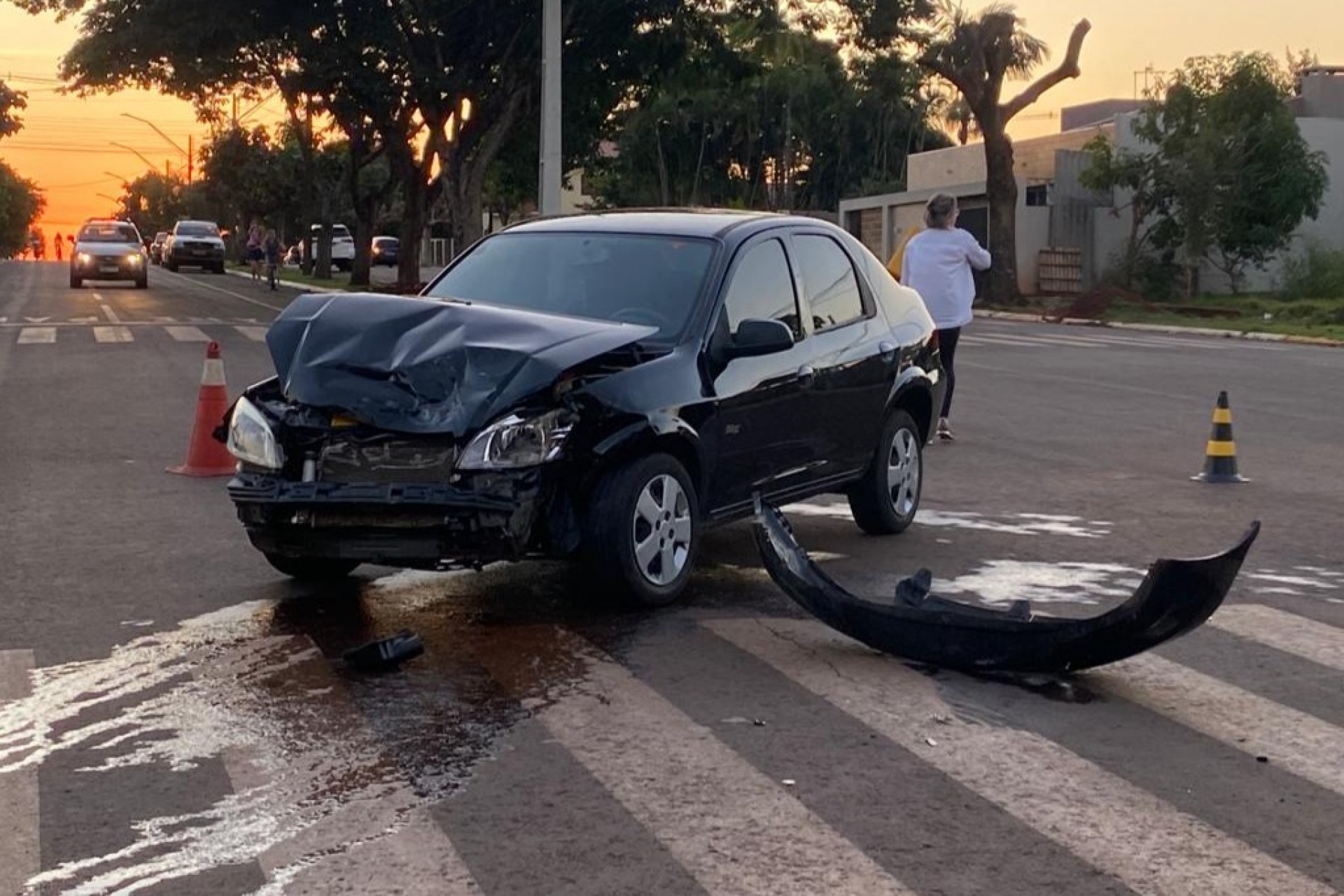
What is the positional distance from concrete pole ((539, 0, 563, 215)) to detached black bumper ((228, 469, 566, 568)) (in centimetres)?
2296

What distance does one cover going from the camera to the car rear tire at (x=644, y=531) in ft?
23.9

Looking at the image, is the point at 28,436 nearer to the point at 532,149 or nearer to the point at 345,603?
the point at 345,603

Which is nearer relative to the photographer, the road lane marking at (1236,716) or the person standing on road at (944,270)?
the road lane marking at (1236,716)

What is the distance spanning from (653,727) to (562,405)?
1.72 m

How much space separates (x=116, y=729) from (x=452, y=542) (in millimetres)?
1615

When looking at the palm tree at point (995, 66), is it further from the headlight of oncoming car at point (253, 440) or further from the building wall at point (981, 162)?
the headlight of oncoming car at point (253, 440)

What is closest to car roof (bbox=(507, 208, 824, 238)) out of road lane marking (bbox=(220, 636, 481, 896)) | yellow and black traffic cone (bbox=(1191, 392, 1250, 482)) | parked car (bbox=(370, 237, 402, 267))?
road lane marking (bbox=(220, 636, 481, 896))

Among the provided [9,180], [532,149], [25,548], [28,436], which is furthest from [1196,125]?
[9,180]

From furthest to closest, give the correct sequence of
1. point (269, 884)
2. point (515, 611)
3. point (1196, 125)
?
point (1196, 125) < point (515, 611) < point (269, 884)

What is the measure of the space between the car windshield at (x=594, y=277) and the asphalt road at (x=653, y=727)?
1.20m

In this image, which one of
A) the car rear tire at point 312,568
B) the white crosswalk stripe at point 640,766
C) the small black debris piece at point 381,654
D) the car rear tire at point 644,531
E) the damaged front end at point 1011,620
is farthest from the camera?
the car rear tire at point 312,568

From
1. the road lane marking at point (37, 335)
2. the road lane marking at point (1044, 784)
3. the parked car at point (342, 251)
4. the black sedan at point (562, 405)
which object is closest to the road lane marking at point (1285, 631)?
the road lane marking at point (1044, 784)

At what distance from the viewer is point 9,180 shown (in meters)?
182

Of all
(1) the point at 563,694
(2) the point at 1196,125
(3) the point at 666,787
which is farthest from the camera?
(2) the point at 1196,125
